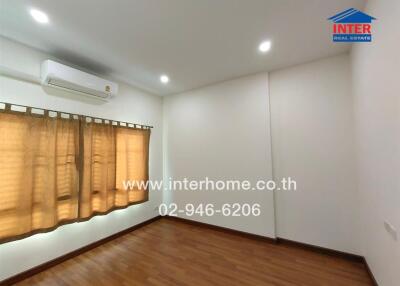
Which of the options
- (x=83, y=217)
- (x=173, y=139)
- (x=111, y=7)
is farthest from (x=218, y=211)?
(x=111, y=7)

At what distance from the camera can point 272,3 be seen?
5.22 ft

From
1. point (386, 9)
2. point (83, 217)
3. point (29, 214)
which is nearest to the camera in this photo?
point (386, 9)

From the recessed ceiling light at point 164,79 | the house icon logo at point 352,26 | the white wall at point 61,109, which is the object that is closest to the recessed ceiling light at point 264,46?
the house icon logo at point 352,26

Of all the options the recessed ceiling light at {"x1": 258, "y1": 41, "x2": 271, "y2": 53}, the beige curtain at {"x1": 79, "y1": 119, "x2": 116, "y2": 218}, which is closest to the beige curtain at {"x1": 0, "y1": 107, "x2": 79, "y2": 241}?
the beige curtain at {"x1": 79, "y1": 119, "x2": 116, "y2": 218}

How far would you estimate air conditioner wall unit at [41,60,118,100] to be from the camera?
2.16 meters

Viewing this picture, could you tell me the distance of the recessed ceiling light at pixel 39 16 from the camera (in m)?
1.68

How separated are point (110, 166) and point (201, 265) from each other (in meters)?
2.03

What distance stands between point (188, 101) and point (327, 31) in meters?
2.52

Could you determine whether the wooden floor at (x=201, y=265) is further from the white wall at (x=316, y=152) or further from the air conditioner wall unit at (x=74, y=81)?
the air conditioner wall unit at (x=74, y=81)

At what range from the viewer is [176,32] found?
6.48 ft

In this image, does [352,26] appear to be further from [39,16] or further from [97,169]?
[97,169]

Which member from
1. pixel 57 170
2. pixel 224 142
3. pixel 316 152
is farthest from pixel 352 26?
pixel 57 170

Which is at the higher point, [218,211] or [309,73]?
[309,73]

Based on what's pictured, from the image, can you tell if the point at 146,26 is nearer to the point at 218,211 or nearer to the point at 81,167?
the point at 81,167
